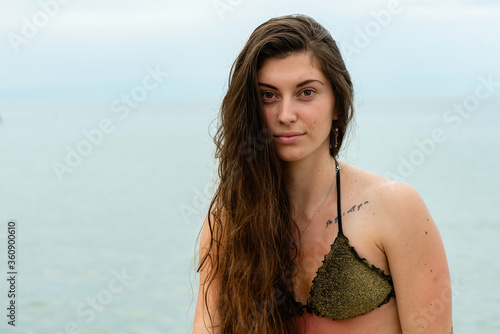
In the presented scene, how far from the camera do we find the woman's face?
2.47 metres

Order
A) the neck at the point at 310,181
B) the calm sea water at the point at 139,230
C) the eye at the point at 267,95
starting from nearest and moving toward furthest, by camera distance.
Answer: the eye at the point at 267,95 < the neck at the point at 310,181 < the calm sea water at the point at 139,230

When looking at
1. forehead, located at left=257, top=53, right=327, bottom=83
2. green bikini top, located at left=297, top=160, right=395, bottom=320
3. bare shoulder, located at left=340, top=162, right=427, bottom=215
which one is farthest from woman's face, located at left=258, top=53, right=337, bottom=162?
green bikini top, located at left=297, top=160, right=395, bottom=320

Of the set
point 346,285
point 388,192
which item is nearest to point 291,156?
point 388,192

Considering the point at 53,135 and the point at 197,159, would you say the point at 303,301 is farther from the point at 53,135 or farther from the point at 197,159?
the point at 53,135

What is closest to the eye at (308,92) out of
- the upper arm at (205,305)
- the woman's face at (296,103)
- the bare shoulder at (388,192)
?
the woman's face at (296,103)

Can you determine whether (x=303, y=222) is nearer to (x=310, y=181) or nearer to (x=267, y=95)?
(x=310, y=181)

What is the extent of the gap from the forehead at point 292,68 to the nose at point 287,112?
3.4 inches

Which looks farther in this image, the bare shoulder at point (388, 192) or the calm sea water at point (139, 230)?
the calm sea water at point (139, 230)

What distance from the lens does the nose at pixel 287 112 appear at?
2.46m

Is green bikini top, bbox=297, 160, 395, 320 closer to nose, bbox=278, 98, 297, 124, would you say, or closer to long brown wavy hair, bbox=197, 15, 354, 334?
long brown wavy hair, bbox=197, 15, 354, 334

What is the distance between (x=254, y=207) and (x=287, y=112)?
1.60 ft

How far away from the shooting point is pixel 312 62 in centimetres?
249

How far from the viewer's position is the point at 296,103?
97.7 inches

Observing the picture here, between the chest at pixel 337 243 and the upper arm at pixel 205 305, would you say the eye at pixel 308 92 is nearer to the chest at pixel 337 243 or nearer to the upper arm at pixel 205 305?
the chest at pixel 337 243
